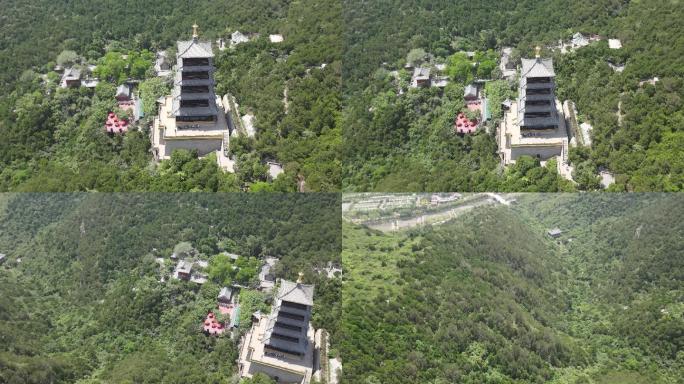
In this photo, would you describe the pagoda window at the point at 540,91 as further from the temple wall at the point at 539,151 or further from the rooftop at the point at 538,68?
the temple wall at the point at 539,151

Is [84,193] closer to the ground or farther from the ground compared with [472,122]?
closer to the ground

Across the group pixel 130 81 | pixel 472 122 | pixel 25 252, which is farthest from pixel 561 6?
pixel 25 252

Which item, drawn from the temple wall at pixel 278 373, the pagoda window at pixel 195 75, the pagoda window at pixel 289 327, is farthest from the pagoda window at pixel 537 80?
the temple wall at pixel 278 373

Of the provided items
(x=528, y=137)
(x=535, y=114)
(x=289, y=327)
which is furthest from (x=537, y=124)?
(x=289, y=327)

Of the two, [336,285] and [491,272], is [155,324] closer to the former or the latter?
[336,285]

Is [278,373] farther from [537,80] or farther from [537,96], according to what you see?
[537,80]
